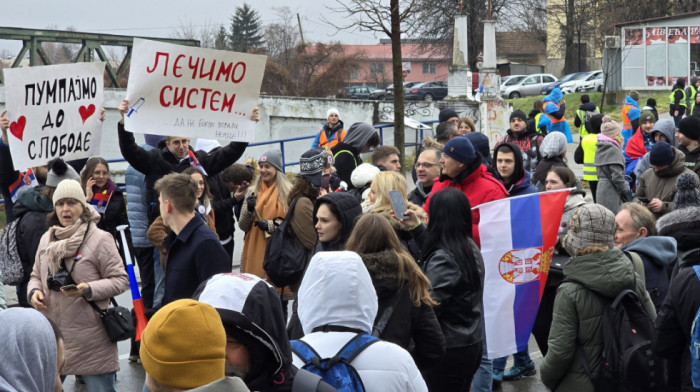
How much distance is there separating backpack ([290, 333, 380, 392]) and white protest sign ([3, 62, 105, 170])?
13.8 feet

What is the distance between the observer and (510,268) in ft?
19.3

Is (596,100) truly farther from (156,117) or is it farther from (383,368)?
(383,368)

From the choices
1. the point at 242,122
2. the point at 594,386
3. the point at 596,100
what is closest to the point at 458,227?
the point at 594,386

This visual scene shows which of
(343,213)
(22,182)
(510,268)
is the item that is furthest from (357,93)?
(343,213)

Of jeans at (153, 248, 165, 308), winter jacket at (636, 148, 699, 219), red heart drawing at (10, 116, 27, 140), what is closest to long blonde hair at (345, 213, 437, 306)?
jeans at (153, 248, 165, 308)

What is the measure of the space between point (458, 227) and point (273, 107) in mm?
22835

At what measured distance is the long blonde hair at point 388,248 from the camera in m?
4.34

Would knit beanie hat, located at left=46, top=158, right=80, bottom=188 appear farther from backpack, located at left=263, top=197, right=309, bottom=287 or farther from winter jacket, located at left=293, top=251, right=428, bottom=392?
winter jacket, located at left=293, top=251, right=428, bottom=392

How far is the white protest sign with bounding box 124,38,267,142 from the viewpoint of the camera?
7000 mm

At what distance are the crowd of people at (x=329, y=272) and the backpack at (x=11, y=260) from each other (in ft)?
0.19

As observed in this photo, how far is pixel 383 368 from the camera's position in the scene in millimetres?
3352

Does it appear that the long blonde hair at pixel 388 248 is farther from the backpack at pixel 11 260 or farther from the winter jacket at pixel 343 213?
the backpack at pixel 11 260

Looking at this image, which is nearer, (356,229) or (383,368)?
(383,368)

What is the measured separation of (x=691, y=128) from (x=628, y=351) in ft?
16.2
